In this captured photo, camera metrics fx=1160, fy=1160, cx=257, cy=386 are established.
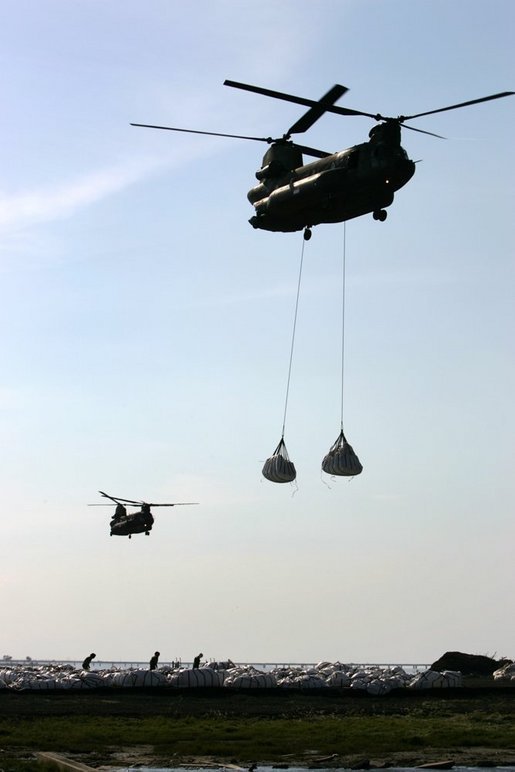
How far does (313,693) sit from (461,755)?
17810 mm

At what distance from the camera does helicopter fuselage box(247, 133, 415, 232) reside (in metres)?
34.4

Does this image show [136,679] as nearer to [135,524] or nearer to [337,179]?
[337,179]

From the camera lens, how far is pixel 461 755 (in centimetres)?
2912

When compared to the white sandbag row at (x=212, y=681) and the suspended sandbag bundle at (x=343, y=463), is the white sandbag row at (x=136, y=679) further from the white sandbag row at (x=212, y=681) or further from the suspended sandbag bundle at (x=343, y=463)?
the suspended sandbag bundle at (x=343, y=463)

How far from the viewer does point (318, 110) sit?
36344 mm

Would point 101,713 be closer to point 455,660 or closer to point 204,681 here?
point 204,681

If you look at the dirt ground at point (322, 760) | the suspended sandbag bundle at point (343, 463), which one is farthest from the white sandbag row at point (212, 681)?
the dirt ground at point (322, 760)

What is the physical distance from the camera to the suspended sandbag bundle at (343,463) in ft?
123

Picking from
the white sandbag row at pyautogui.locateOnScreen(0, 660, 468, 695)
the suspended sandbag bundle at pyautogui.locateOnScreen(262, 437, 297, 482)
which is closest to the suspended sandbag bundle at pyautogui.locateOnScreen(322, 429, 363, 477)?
the suspended sandbag bundle at pyautogui.locateOnScreen(262, 437, 297, 482)

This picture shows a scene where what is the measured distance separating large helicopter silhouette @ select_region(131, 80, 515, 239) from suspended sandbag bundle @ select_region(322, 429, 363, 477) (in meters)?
7.07

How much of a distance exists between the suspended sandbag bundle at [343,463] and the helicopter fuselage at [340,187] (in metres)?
7.36

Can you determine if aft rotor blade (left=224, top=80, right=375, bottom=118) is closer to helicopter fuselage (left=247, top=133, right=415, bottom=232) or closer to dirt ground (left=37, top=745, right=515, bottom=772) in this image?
helicopter fuselage (left=247, top=133, right=415, bottom=232)

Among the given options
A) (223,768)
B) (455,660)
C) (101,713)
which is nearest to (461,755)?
(223,768)

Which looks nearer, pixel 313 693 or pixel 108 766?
pixel 108 766
